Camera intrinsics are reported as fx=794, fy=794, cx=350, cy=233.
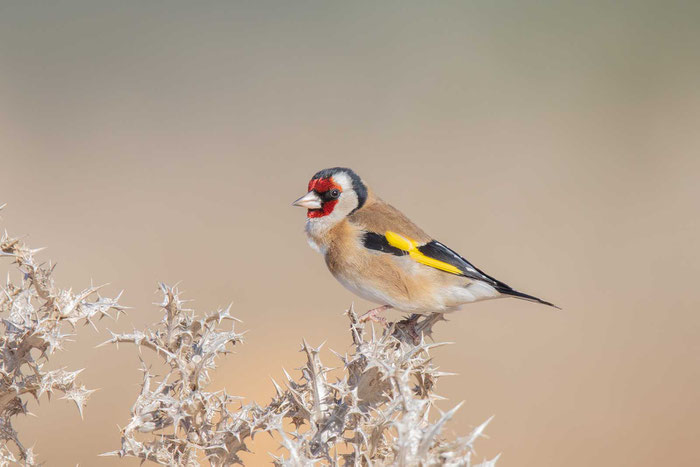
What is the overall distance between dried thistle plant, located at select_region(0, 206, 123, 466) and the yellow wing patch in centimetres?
148

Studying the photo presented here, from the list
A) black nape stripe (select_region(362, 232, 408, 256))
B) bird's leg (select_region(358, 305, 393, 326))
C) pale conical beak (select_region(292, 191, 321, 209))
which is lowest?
bird's leg (select_region(358, 305, 393, 326))

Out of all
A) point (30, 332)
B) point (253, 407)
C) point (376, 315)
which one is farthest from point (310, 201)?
point (30, 332)

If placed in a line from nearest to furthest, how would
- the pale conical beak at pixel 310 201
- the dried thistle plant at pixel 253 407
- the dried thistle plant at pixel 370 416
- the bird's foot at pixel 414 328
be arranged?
the dried thistle plant at pixel 370 416 → the dried thistle plant at pixel 253 407 → the bird's foot at pixel 414 328 → the pale conical beak at pixel 310 201

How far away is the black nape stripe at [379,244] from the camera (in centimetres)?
310

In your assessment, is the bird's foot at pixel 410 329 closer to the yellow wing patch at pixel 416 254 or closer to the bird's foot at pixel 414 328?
the bird's foot at pixel 414 328

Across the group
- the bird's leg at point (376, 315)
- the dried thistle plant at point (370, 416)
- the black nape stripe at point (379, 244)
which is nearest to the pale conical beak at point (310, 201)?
the black nape stripe at point (379, 244)

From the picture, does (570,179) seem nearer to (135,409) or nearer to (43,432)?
(43,432)

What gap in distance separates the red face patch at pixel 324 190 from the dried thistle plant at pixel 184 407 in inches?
53.2

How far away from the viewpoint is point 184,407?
1756 millimetres

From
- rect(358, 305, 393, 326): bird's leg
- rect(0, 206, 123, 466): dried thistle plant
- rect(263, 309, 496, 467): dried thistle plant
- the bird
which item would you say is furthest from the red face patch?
rect(0, 206, 123, 466): dried thistle plant

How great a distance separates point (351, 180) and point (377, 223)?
218mm

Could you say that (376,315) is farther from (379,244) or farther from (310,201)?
(310,201)

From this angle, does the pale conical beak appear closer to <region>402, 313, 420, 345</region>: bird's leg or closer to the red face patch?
the red face patch

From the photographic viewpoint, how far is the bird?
9.98 feet
